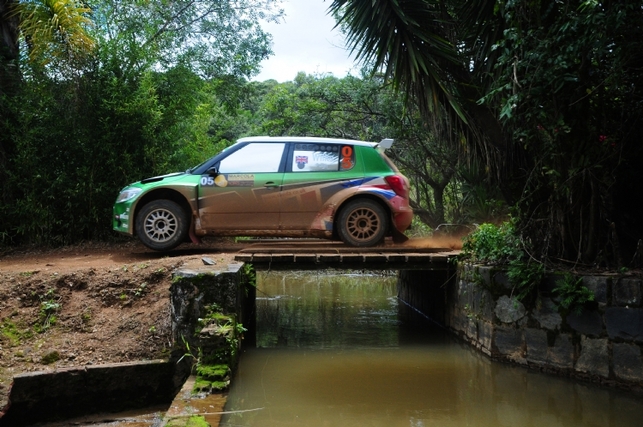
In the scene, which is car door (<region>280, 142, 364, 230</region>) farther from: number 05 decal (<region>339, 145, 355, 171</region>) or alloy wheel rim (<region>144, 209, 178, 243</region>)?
alloy wheel rim (<region>144, 209, 178, 243</region>)

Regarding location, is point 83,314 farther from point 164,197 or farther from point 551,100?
point 551,100

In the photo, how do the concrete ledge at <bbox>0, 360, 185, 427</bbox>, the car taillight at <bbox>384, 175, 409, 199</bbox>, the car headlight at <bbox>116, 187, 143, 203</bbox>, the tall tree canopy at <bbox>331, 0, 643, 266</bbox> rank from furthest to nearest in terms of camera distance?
the car taillight at <bbox>384, 175, 409, 199</bbox>, the car headlight at <bbox>116, 187, 143, 203</bbox>, the tall tree canopy at <bbox>331, 0, 643, 266</bbox>, the concrete ledge at <bbox>0, 360, 185, 427</bbox>

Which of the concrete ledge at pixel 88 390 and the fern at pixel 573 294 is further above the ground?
the fern at pixel 573 294

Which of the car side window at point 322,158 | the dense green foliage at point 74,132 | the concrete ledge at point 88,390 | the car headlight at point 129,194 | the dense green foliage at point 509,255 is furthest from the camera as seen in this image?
the dense green foliage at point 74,132

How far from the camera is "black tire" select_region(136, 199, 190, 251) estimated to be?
8969 millimetres

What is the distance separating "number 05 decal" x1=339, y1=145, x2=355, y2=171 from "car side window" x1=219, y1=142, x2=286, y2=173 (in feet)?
2.80

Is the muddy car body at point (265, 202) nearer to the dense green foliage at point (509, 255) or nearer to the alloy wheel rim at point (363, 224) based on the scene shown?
the alloy wheel rim at point (363, 224)

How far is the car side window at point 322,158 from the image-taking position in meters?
9.17

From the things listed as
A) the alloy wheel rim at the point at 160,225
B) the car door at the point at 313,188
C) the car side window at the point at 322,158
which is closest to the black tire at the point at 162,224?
the alloy wheel rim at the point at 160,225

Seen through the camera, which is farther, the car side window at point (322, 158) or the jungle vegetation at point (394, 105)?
the car side window at point (322, 158)

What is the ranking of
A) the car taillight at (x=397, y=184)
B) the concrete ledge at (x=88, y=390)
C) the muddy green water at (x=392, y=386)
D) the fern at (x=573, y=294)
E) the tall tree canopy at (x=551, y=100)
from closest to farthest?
1. the muddy green water at (x=392, y=386)
2. the concrete ledge at (x=88, y=390)
3. the tall tree canopy at (x=551, y=100)
4. the fern at (x=573, y=294)
5. the car taillight at (x=397, y=184)

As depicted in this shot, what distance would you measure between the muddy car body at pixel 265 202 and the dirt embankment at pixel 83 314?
64 cm

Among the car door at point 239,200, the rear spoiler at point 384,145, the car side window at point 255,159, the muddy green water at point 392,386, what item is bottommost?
the muddy green water at point 392,386

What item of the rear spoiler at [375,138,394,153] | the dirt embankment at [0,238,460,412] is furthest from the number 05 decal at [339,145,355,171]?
the dirt embankment at [0,238,460,412]
